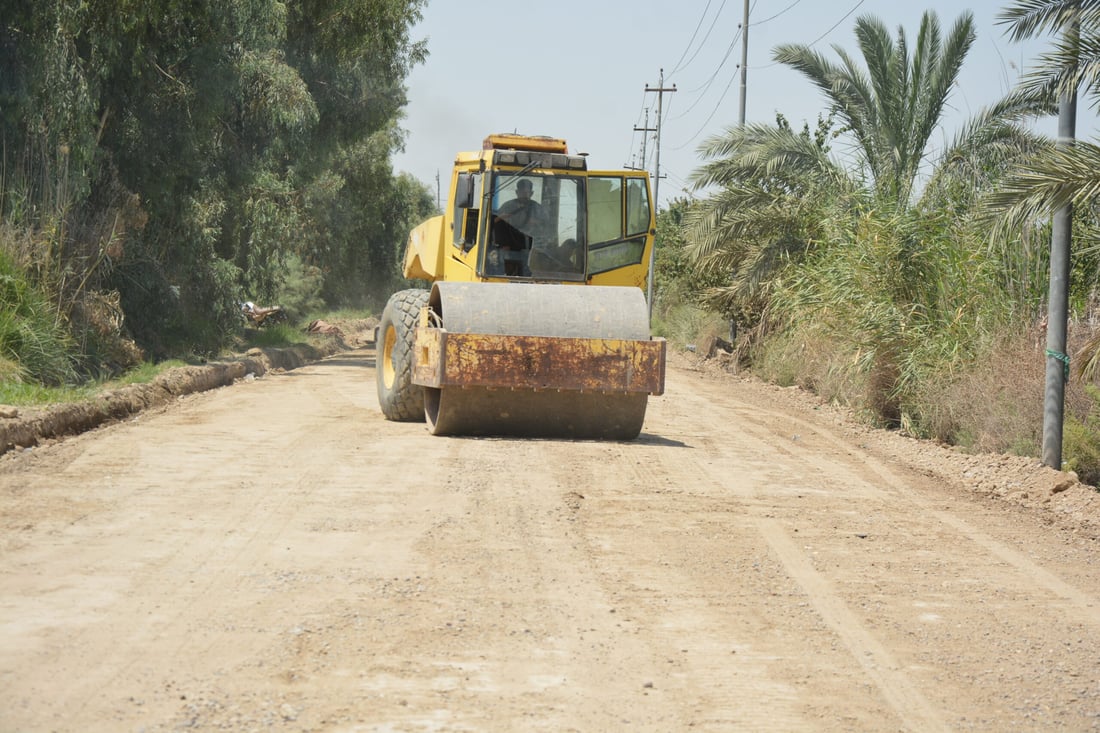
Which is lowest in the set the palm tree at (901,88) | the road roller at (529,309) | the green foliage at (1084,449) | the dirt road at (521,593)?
the dirt road at (521,593)

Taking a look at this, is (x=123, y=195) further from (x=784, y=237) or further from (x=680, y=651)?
(x=680, y=651)

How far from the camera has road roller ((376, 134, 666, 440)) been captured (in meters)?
10.9

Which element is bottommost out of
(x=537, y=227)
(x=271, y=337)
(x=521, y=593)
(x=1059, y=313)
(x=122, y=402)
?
(x=521, y=593)

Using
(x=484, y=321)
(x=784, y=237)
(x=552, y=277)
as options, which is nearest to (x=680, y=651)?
(x=484, y=321)

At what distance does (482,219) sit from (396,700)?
358 inches

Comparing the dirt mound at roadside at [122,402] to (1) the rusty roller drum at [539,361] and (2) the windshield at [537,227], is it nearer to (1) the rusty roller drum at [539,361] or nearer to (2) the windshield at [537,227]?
(1) the rusty roller drum at [539,361]

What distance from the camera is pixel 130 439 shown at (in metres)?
10.6

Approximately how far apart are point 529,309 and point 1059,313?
4796mm

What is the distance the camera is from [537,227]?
1336cm

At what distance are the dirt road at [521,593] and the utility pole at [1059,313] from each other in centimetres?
100

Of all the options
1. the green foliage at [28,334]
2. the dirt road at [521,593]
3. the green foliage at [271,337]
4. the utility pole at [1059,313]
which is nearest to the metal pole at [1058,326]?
the utility pole at [1059,313]

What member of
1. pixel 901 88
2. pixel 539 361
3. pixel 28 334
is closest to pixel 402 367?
pixel 539 361

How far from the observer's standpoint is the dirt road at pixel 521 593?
4.51m

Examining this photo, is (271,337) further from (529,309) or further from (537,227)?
(529,309)
